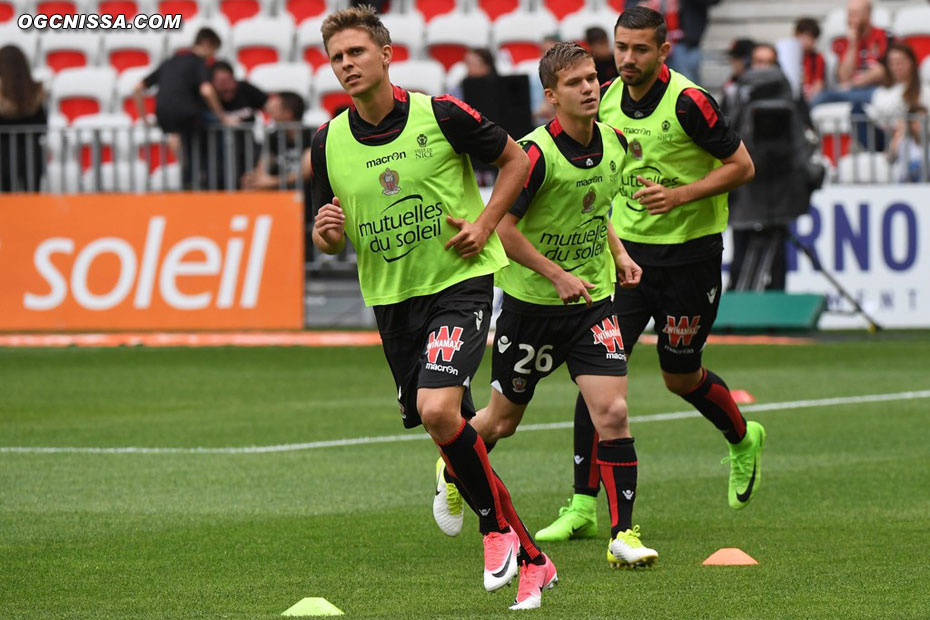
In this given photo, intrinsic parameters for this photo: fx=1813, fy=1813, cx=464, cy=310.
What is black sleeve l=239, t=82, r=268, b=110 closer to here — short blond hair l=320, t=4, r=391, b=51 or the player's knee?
the player's knee

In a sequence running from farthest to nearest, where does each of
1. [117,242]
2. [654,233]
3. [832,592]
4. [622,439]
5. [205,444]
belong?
[117,242] < [205,444] < [654,233] < [622,439] < [832,592]

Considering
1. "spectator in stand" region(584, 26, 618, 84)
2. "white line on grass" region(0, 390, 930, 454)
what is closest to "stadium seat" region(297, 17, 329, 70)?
"spectator in stand" region(584, 26, 618, 84)

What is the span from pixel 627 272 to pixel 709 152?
2.71ft

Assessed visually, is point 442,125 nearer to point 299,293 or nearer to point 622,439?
point 622,439

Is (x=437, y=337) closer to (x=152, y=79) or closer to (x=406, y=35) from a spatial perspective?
(x=152, y=79)

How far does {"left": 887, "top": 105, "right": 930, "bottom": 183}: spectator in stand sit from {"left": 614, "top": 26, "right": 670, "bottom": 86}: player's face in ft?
37.9

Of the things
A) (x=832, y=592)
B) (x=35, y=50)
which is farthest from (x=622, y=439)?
(x=35, y=50)

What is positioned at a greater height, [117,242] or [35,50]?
[35,50]

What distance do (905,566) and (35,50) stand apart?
19.9 meters

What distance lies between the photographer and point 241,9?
2500 cm

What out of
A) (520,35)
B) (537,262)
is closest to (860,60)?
(520,35)

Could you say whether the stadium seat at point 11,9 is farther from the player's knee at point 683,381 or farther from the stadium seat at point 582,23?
the player's knee at point 683,381

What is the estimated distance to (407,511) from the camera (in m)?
8.66

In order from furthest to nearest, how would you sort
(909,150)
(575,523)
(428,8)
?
1. (428,8)
2. (909,150)
3. (575,523)
